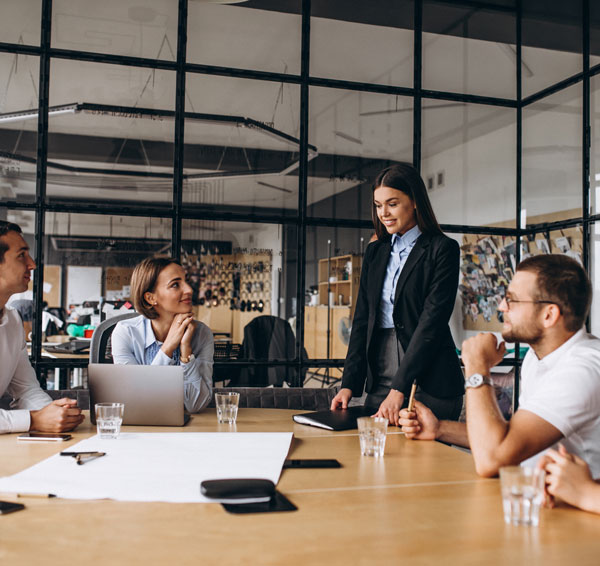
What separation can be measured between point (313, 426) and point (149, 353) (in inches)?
34.3

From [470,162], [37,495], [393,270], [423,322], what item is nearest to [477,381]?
[423,322]

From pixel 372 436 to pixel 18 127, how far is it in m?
2.68

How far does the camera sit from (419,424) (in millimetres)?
1906

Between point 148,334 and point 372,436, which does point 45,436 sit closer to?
point 148,334

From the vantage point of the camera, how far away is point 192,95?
3596 millimetres

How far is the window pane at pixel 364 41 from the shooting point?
12.5ft

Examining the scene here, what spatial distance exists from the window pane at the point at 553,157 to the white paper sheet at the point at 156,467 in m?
2.89

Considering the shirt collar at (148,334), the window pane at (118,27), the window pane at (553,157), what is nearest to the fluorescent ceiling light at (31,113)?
the window pane at (118,27)

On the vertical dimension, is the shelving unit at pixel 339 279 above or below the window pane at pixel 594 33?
below

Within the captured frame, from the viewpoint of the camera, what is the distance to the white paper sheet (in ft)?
4.23

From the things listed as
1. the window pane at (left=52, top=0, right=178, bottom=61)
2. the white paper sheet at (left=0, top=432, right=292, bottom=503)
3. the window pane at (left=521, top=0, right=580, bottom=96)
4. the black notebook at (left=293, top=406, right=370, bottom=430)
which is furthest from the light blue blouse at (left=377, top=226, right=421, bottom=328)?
the window pane at (left=521, top=0, right=580, bottom=96)

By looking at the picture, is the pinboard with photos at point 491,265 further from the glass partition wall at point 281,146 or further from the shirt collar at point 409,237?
the shirt collar at point 409,237

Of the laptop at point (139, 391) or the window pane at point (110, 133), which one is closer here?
the laptop at point (139, 391)

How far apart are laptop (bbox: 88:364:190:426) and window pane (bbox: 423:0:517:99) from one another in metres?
2.80
